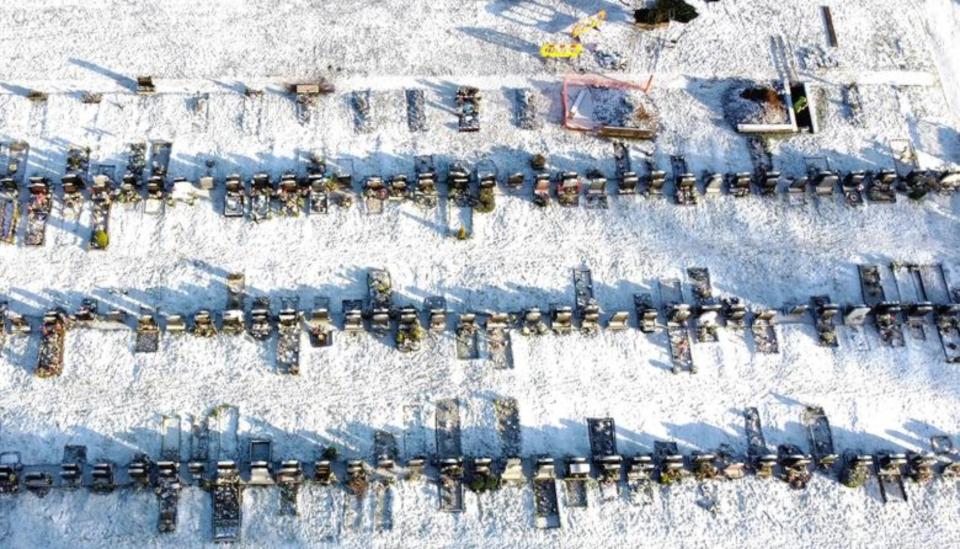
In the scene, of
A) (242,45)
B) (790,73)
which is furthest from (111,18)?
(790,73)

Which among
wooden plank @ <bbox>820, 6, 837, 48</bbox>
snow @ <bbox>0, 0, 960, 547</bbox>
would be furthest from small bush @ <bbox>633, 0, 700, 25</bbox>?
wooden plank @ <bbox>820, 6, 837, 48</bbox>

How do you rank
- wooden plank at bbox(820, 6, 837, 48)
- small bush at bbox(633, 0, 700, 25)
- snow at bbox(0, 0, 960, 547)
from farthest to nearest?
wooden plank at bbox(820, 6, 837, 48), small bush at bbox(633, 0, 700, 25), snow at bbox(0, 0, 960, 547)

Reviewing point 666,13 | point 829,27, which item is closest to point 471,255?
point 666,13

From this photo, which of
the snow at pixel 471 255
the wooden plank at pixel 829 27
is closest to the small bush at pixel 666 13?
the snow at pixel 471 255

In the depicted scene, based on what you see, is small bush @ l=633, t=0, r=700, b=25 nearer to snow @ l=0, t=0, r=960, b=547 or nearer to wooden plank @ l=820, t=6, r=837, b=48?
snow @ l=0, t=0, r=960, b=547

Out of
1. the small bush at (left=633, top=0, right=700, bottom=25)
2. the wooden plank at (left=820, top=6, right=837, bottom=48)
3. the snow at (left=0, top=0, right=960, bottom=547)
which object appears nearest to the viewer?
the snow at (left=0, top=0, right=960, bottom=547)

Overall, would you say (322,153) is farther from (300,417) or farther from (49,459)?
(49,459)

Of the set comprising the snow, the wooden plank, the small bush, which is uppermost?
the small bush

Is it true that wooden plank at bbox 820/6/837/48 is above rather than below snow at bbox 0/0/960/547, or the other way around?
above

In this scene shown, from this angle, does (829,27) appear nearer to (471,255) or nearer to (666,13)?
(666,13)
